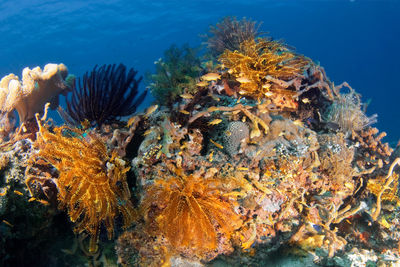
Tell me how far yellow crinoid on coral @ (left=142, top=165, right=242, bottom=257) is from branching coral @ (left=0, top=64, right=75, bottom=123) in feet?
9.36

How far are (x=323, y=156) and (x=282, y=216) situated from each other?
4.06 ft

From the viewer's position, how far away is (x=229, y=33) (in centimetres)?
876

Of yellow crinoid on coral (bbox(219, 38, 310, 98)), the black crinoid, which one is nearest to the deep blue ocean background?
yellow crinoid on coral (bbox(219, 38, 310, 98))

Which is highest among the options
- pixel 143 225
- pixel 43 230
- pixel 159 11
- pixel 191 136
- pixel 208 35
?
pixel 159 11

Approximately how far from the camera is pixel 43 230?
3.66 meters

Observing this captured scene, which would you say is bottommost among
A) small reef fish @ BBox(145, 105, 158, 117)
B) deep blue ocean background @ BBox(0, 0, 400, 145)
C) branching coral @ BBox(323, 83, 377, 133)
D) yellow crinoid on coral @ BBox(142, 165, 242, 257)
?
yellow crinoid on coral @ BBox(142, 165, 242, 257)

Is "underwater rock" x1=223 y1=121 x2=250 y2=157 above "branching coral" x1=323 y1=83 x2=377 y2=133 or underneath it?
underneath

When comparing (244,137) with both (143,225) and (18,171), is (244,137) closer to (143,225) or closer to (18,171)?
(143,225)

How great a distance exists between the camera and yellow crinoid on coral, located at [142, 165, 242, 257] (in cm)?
287

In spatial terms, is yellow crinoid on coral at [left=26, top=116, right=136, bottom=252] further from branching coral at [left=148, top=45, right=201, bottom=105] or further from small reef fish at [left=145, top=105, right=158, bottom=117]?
branching coral at [left=148, top=45, right=201, bottom=105]

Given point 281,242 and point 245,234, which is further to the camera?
point 281,242

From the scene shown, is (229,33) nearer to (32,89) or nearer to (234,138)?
(234,138)

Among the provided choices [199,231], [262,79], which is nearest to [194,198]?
[199,231]

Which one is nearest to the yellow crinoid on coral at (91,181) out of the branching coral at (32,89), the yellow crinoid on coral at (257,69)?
the branching coral at (32,89)
